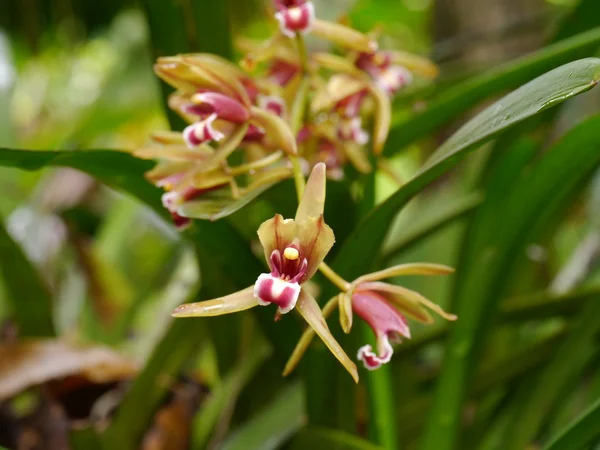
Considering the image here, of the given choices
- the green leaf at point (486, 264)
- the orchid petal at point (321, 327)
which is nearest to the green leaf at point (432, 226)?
the green leaf at point (486, 264)

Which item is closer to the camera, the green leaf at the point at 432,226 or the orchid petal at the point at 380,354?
the orchid petal at the point at 380,354

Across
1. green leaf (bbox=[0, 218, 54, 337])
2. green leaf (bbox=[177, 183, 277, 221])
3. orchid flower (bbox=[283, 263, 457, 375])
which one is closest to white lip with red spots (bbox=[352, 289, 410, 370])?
orchid flower (bbox=[283, 263, 457, 375])

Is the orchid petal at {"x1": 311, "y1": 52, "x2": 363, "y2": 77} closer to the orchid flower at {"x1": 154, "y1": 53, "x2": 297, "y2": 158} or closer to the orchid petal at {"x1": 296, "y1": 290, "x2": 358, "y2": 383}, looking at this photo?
the orchid flower at {"x1": 154, "y1": 53, "x2": 297, "y2": 158}

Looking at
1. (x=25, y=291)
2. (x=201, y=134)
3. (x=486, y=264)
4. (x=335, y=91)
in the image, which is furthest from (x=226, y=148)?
(x=25, y=291)

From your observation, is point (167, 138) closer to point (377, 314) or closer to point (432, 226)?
point (377, 314)

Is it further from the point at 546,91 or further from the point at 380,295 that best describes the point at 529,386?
the point at 546,91

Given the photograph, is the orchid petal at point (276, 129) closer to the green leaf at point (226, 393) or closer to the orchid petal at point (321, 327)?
the orchid petal at point (321, 327)
